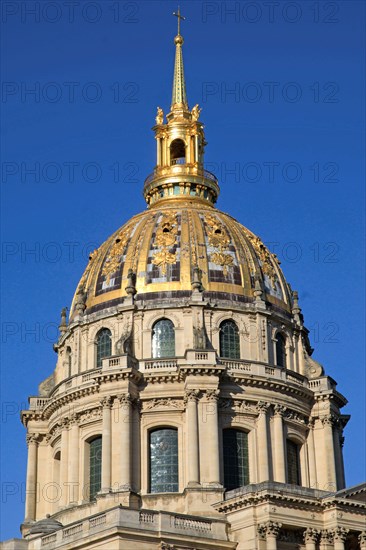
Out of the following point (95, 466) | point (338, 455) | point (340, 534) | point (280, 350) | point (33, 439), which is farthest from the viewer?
point (33, 439)

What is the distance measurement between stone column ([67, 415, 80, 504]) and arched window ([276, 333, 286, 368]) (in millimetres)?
13163

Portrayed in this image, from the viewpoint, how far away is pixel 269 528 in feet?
209

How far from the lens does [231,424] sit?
76688mm

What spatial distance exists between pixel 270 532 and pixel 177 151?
35.3 m

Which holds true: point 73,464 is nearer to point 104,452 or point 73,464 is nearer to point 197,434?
point 104,452

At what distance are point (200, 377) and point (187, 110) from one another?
24529mm

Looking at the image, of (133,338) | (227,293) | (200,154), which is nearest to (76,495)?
(133,338)

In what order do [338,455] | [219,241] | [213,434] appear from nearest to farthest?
1. [213,434]
2. [338,455]
3. [219,241]

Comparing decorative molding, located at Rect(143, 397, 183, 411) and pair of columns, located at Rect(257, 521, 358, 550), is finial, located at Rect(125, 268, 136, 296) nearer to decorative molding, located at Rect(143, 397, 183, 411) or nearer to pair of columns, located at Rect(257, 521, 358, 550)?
decorative molding, located at Rect(143, 397, 183, 411)

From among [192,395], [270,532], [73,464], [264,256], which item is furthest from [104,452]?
[264,256]

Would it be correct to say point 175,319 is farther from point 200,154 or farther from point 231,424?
point 200,154

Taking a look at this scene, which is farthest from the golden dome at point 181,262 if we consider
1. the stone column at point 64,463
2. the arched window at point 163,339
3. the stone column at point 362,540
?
the stone column at point 362,540

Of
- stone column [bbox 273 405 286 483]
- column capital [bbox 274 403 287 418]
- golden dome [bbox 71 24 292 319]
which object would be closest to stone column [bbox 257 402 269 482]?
column capital [bbox 274 403 287 418]

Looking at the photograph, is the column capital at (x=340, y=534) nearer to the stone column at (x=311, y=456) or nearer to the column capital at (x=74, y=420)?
the stone column at (x=311, y=456)
